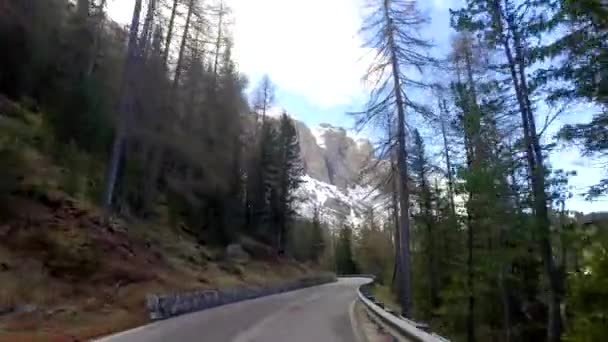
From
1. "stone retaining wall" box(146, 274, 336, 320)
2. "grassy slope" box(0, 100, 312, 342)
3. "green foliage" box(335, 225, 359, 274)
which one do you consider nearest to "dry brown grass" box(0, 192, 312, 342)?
"grassy slope" box(0, 100, 312, 342)

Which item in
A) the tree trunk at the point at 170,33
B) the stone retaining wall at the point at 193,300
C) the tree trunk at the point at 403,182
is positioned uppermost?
the tree trunk at the point at 170,33

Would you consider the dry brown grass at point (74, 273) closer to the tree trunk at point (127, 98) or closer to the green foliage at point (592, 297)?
the tree trunk at point (127, 98)

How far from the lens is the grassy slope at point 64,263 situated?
484 inches

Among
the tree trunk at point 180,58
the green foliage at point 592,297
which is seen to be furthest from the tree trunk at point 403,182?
the tree trunk at point 180,58

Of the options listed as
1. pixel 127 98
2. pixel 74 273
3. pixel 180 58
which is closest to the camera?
pixel 74 273

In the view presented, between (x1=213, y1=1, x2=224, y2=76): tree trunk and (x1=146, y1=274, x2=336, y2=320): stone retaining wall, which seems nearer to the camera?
(x1=146, y1=274, x2=336, y2=320): stone retaining wall

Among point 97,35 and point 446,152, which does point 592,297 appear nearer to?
point 446,152

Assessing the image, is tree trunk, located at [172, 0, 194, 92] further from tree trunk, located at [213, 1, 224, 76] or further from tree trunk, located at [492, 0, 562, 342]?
tree trunk, located at [492, 0, 562, 342]

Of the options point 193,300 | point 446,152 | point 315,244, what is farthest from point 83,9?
point 315,244

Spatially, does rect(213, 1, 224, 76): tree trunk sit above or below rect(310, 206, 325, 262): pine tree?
above

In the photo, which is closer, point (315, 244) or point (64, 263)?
point (64, 263)

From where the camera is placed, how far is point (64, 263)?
16.2 meters

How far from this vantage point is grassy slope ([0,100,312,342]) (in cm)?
1230

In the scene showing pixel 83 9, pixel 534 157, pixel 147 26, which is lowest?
pixel 534 157
